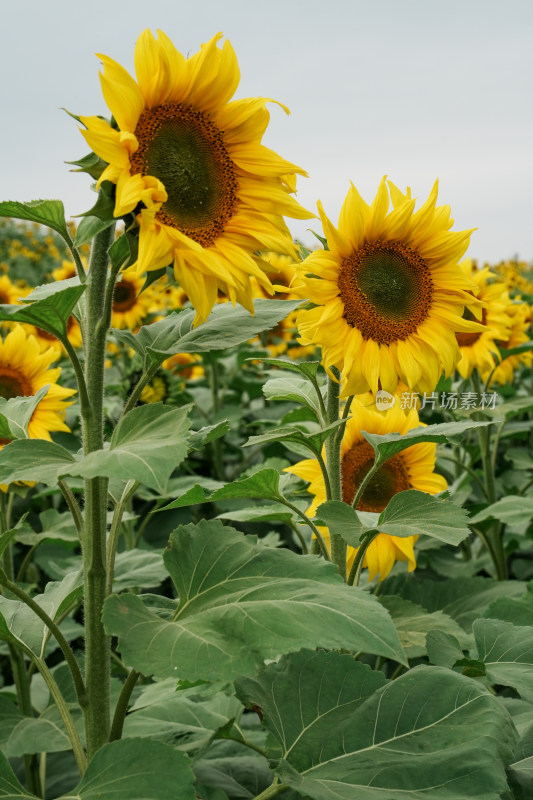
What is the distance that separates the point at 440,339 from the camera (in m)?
1.56

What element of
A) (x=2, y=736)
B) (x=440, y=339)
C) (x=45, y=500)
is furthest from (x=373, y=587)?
(x=45, y=500)

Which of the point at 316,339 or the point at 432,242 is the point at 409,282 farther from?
the point at 316,339

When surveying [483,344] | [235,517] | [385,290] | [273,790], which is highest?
[385,290]

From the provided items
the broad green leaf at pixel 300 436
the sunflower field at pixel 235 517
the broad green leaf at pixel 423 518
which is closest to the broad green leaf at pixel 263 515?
the sunflower field at pixel 235 517

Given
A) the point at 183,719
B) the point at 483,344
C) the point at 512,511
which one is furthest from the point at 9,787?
the point at 483,344

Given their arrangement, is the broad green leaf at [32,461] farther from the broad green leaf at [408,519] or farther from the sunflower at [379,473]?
the sunflower at [379,473]

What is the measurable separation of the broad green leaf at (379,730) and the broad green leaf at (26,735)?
48 centimetres

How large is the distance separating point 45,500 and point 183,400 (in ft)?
2.16

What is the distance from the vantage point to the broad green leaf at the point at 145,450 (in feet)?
2.86

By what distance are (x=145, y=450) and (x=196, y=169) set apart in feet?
1.58

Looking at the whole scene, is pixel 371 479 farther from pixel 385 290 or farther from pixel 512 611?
pixel 385 290

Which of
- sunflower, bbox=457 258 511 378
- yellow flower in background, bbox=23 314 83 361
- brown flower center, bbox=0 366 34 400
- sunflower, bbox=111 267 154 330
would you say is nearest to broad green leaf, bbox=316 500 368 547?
brown flower center, bbox=0 366 34 400

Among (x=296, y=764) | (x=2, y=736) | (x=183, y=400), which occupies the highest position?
(x=183, y=400)

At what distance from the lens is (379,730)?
1.11 m
